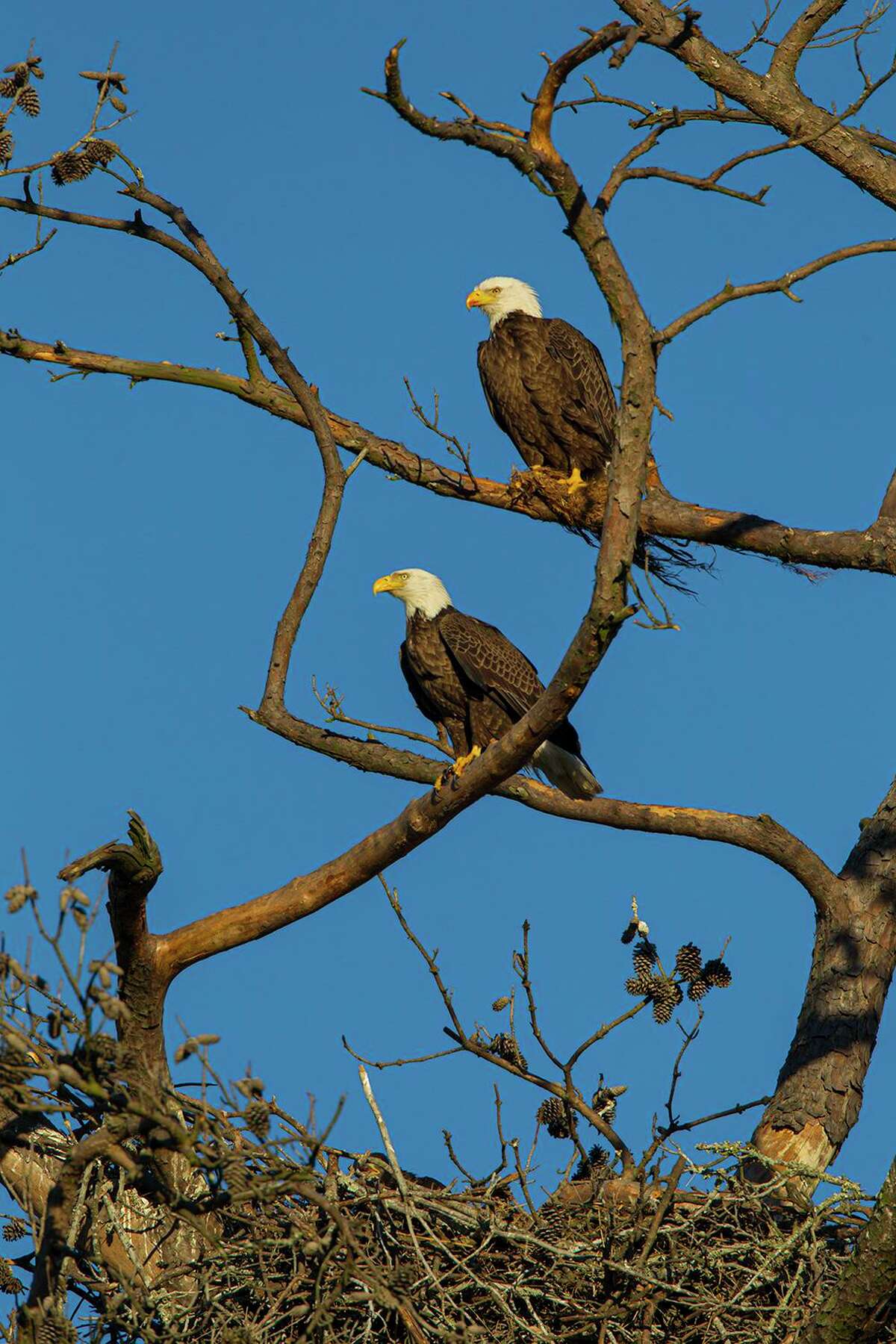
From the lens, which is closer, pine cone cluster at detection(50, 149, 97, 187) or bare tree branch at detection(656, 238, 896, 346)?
bare tree branch at detection(656, 238, 896, 346)

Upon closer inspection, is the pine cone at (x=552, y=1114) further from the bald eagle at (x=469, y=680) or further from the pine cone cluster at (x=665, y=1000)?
the bald eagle at (x=469, y=680)

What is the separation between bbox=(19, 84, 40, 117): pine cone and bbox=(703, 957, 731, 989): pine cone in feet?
13.4

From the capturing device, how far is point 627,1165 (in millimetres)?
5508

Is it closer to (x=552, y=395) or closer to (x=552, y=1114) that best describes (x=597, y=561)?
(x=552, y=1114)

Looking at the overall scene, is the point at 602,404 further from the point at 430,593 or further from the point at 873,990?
the point at 873,990

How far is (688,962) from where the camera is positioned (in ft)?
19.6

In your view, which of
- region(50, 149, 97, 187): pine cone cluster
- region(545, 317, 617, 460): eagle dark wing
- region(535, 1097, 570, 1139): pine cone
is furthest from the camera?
region(545, 317, 617, 460): eagle dark wing

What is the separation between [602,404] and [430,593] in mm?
1513

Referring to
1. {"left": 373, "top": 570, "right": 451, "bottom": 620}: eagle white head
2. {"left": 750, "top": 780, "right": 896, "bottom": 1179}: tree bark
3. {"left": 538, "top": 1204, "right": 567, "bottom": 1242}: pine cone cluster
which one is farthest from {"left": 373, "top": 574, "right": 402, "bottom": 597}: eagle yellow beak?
{"left": 538, "top": 1204, "right": 567, "bottom": 1242}: pine cone cluster

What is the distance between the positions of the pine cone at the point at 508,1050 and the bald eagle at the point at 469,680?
7.83 ft

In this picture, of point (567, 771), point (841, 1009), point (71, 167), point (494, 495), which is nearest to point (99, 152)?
point (71, 167)

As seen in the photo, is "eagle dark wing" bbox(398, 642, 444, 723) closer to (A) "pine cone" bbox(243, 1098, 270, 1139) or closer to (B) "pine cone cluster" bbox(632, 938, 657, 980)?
(B) "pine cone cluster" bbox(632, 938, 657, 980)

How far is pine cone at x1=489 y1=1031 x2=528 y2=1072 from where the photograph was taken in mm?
5574

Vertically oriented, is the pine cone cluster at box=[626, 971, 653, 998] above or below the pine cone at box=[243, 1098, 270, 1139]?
above
